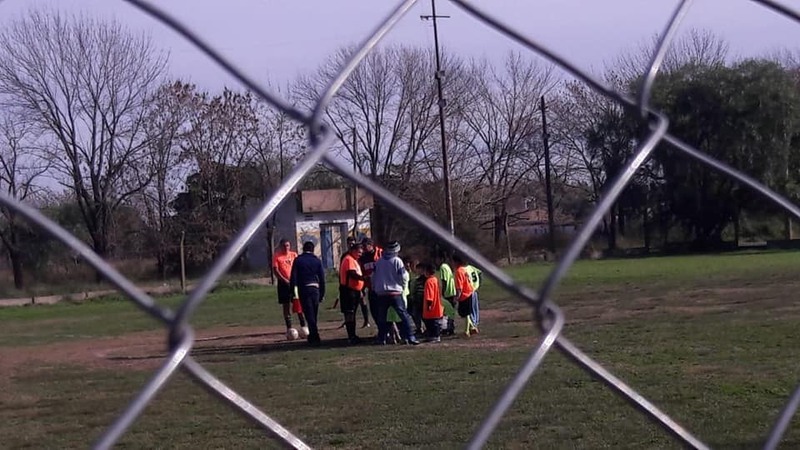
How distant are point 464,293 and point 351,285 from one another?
4.29 ft

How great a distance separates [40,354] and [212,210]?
8840mm

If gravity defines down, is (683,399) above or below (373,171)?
below

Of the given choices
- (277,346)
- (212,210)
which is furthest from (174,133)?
(277,346)

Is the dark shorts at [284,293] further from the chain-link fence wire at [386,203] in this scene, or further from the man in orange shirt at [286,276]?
the chain-link fence wire at [386,203]

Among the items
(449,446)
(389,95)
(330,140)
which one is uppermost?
(389,95)

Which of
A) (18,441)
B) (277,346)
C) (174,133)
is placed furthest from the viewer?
(277,346)

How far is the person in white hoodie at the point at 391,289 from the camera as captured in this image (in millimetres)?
12695

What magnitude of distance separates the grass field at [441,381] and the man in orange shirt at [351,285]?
29 centimetres

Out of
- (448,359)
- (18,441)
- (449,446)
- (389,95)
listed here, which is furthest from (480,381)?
(389,95)

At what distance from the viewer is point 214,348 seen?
14.1m

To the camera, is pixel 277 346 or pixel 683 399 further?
pixel 277 346

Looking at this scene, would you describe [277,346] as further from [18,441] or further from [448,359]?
[18,441]

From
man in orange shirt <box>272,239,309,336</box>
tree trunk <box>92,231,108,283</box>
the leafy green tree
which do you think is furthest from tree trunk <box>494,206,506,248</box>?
tree trunk <box>92,231,108,283</box>

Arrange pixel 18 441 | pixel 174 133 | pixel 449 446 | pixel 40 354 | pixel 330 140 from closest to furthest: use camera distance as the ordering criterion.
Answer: pixel 330 140 < pixel 174 133 < pixel 449 446 < pixel 18 441 < pixel 40 354
